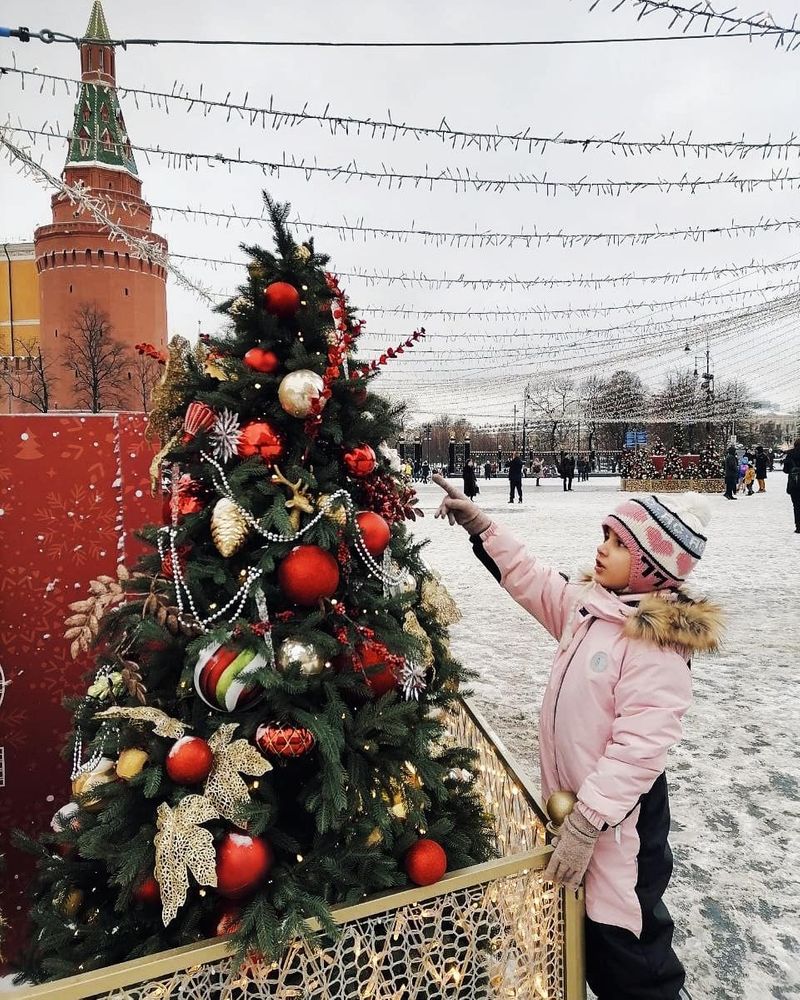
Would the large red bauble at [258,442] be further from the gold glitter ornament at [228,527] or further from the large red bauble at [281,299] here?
the large red bauble at [281,299]

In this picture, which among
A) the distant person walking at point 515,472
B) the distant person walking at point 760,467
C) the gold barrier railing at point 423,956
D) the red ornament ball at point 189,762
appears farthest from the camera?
the distant person walking at point 760,467

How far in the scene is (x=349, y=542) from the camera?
155 centimetres

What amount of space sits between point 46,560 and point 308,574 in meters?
1.58

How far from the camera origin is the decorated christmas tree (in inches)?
52.3

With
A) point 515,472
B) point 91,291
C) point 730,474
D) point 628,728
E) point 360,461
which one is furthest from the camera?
point 91,291

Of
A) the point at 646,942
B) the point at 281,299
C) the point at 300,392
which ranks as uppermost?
the point at 281,299

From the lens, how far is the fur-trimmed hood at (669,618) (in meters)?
1.47

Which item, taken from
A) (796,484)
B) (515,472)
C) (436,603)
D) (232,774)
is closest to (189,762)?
(232,774)

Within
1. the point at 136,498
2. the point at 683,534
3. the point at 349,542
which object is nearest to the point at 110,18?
the point at 136,498

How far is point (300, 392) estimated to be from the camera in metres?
1.46

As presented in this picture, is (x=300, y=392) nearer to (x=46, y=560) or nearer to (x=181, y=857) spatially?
(x=181, y=857)

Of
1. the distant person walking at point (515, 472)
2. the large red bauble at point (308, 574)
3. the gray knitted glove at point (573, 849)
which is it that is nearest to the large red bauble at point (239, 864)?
the large red bauble at point (308, 574)

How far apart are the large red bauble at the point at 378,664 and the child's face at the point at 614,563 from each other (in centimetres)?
62

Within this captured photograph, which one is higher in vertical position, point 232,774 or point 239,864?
point 232,774
